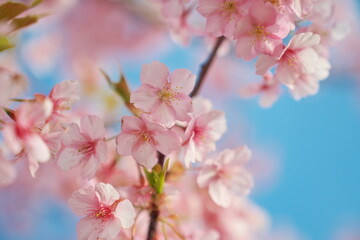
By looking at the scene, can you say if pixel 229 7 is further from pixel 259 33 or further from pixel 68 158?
pixel 68 158

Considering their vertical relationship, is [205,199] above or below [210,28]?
below

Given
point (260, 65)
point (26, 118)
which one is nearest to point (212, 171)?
point (260, 65)

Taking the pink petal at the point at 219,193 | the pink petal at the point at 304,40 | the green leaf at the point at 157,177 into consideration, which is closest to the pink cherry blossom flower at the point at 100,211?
the green leaf at the point at 157,177

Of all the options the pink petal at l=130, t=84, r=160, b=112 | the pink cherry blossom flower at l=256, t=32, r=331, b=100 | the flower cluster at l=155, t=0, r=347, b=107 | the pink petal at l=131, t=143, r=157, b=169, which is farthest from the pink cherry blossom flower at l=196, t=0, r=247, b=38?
the pink petal at l=131, t=143, r=157, b=169

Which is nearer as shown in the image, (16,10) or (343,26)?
(16,10)

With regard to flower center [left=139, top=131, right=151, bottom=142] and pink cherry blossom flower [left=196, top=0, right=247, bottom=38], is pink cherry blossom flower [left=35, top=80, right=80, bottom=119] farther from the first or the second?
pink cherry blossom flower [left=196, top=0, right=247, bottom=38]

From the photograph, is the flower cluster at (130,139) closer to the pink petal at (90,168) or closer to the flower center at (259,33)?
the pink petal at (90,168)

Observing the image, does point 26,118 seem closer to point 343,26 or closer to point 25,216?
point 343,26
